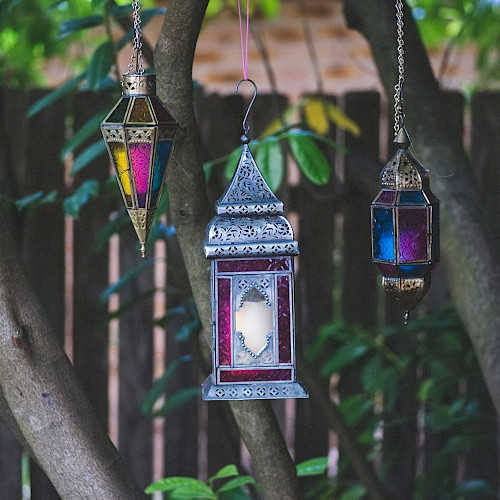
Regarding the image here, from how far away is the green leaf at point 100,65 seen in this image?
5.94 ft

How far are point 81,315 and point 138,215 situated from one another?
1579mm

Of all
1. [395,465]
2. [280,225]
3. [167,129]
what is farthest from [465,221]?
[395,465]

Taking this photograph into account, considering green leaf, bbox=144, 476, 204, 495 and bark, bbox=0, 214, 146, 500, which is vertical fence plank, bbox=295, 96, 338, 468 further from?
bark, bbox=0, 214, 146, 500

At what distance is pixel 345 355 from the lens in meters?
2.49

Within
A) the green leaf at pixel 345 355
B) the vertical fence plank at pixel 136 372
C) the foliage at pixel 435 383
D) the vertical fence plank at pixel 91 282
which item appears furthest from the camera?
the vertical fence plank at pixel 136 372

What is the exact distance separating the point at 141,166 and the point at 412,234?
1.46 feet

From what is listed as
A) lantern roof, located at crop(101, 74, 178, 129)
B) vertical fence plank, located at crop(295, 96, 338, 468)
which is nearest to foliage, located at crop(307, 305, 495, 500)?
vertical fence plank, located at crop(295, 96, 338, 468)

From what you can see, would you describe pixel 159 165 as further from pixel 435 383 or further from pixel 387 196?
pixel 435 383

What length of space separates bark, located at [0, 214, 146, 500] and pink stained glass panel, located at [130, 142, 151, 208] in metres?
0.27

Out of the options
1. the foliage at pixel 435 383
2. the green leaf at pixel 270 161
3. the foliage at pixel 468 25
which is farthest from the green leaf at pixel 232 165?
the foliage at pixel 468 25

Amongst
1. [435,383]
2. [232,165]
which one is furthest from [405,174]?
[435,383]

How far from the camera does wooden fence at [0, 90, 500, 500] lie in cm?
273

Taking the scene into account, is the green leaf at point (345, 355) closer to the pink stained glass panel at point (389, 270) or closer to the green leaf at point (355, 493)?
the green leaf at point (355, 493)

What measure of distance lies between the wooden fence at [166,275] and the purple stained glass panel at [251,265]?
1373 mm
